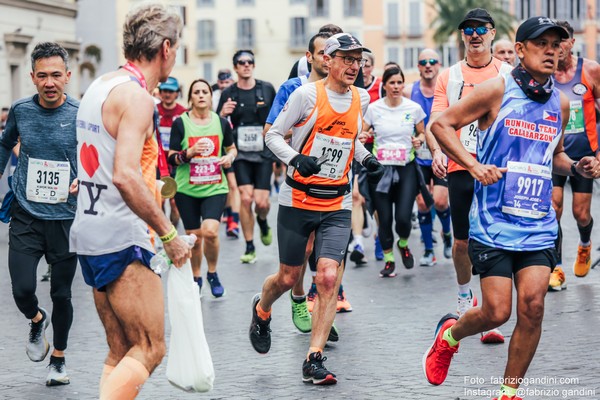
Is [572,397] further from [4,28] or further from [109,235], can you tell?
[4,28]

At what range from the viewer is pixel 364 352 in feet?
27.6

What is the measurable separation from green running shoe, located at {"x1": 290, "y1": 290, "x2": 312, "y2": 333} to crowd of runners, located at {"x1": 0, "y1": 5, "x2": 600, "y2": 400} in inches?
0.5

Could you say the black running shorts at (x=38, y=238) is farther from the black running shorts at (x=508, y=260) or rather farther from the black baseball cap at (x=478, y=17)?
the black baseball cap at (x=478, y=17)

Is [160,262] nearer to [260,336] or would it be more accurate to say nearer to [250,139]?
[260,336]

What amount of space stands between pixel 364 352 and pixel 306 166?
147cm

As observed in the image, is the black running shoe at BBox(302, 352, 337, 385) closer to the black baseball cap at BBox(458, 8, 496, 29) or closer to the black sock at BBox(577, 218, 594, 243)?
the black baseball cap at BBox(458, 8, 496, 29)

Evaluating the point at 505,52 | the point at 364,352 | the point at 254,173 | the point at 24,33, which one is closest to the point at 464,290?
the point at 364,352

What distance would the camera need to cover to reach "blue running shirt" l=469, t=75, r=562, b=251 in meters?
6.39

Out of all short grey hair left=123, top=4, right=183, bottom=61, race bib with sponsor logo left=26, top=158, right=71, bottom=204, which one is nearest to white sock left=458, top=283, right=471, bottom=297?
race bib with sponsor logo left=26, top=158, right=71, bottom=204

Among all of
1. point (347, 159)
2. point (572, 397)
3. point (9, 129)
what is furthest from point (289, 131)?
point (572, 397)

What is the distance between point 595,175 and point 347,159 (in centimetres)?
180

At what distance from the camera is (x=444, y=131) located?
653cm

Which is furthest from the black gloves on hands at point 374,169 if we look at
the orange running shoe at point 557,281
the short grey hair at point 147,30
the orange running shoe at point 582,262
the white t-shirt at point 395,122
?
the white t-shirt at point 395,122

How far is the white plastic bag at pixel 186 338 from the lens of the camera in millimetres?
5555
